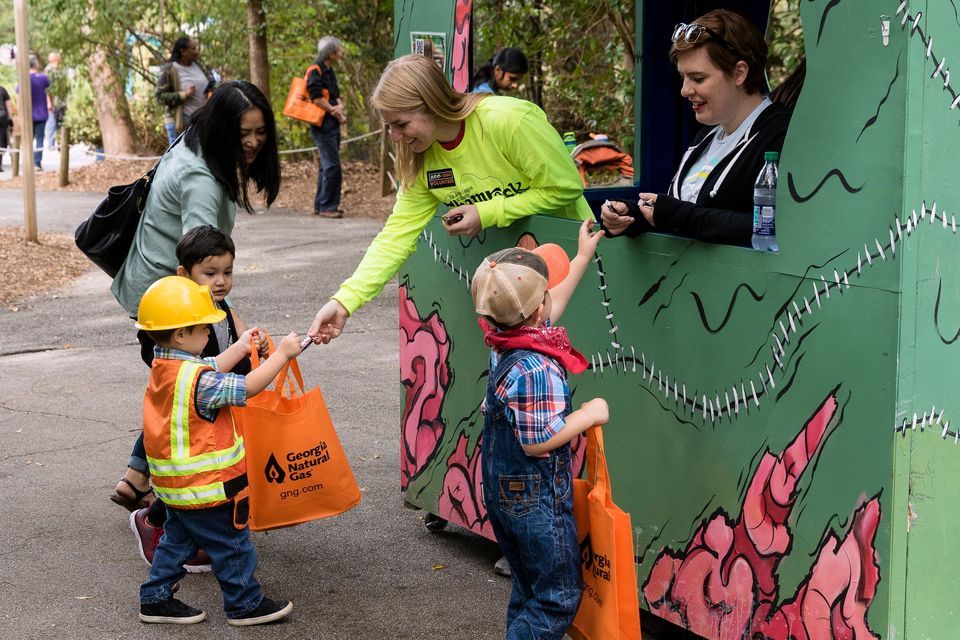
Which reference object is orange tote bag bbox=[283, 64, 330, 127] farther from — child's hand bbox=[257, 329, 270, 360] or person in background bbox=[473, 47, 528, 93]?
child's hand bbox=[257, 329, 270, 360]

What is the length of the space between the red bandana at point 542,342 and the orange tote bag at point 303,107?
9.87 meters

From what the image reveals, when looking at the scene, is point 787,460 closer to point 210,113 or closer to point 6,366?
point 210,113

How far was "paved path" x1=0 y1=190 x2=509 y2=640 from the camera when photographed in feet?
12.7

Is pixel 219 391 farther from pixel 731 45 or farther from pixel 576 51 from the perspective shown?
pixel 576 51

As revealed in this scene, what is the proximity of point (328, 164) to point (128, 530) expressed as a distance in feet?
28.6

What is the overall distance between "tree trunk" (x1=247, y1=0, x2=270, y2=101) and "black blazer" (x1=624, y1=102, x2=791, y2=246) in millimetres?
11958

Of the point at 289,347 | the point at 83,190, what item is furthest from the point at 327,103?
the point at 289,347

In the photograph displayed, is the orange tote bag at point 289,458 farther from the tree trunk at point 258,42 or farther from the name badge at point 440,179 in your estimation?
the tree trunk at point 258,42

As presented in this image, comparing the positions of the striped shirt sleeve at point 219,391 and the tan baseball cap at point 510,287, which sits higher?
the tan baseball cap at point 510,287

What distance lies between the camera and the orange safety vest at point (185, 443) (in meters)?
3.58

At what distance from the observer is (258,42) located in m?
14.9

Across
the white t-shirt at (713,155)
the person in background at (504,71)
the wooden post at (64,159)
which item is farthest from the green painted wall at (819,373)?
the wooden post at (64,159)

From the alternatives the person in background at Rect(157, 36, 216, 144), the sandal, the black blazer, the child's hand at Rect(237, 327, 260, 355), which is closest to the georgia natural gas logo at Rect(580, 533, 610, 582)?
the black blazer

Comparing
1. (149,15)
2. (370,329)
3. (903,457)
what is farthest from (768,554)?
(149,15)
